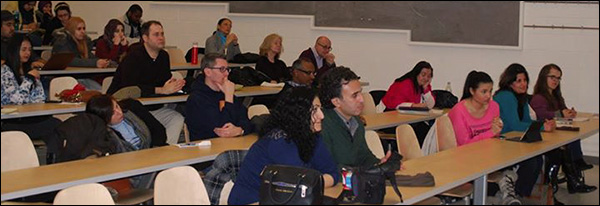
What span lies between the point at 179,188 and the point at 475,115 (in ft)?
9.04

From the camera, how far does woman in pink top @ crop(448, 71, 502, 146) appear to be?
19.3 ft

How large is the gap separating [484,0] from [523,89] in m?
1.55

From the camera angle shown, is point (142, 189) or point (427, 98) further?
point (427, 98)

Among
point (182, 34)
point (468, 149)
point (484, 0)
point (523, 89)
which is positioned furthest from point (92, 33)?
point (468, 149)

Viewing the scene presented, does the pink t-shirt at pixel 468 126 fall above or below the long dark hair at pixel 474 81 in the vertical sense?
below

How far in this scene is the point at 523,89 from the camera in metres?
6.55

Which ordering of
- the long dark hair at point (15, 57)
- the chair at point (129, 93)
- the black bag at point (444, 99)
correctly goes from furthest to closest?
1. the black bag at point (444, 99)
2. the chair at point (129, 93)
3. the long dark hair at point (15, 57)

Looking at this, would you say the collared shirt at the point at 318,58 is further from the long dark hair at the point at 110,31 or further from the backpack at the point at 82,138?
the backpack at the point at 82,138

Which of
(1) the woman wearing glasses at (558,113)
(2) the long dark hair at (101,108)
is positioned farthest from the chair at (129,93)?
(1) the woman wearing glasses at (558,113)

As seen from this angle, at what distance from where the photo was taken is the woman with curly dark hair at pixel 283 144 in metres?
3.88

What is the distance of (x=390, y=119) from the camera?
21.6 ft

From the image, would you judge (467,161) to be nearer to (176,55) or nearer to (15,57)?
(15,57)

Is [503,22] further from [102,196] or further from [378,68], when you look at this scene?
[102,196]

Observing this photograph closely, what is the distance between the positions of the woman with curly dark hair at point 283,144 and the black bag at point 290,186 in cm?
28
